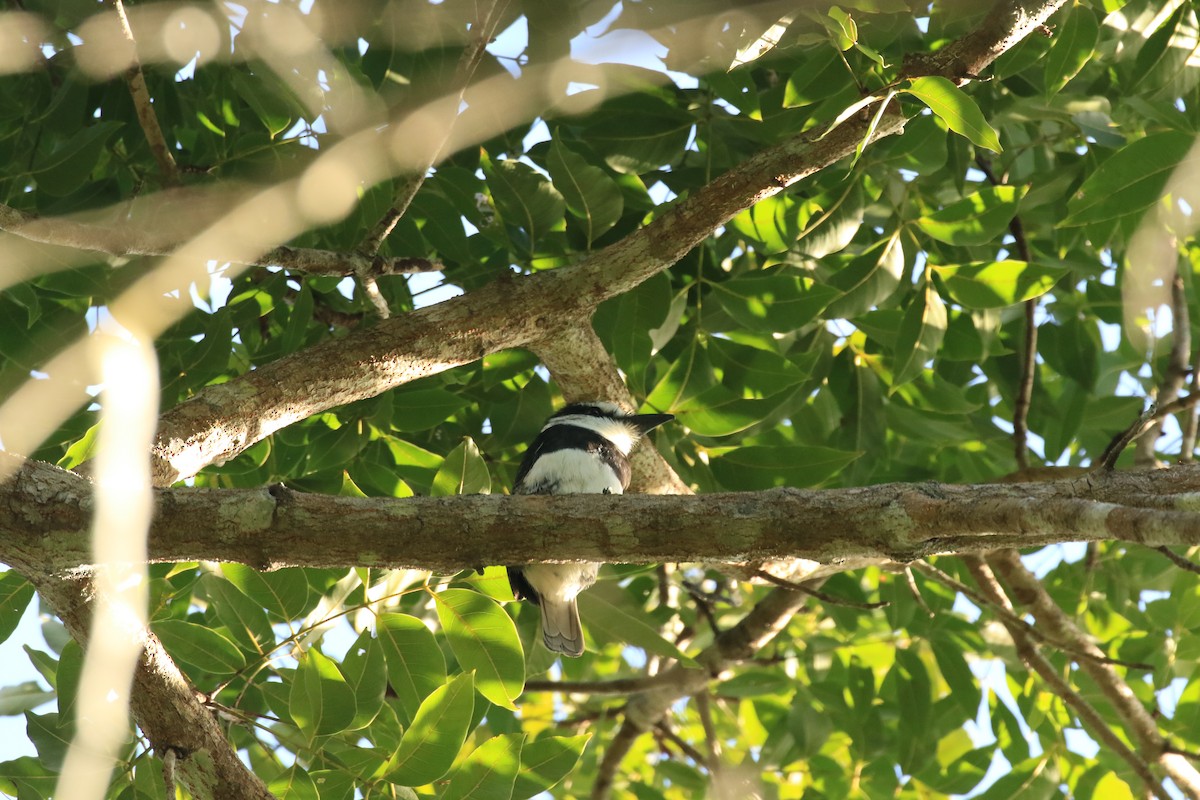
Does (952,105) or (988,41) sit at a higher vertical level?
(988,41)

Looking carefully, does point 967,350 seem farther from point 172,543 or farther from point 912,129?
point 172,543

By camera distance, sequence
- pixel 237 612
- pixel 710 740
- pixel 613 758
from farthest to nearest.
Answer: pixel 613 758, pixel 710 740, pixel 237 612

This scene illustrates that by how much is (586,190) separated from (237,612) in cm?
159

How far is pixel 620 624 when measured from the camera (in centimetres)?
353

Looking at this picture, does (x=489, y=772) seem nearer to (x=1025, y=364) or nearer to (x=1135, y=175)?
(x=1135, y=175)

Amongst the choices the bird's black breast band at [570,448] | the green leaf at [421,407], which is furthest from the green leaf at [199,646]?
the bird's black breast band at [570,448]

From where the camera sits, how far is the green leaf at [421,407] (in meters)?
3.61

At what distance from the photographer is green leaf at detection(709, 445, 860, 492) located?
10.8ft

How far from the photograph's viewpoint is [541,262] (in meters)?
3.55

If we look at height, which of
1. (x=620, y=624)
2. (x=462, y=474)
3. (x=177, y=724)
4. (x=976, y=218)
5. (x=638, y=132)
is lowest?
(x=177, y=724)

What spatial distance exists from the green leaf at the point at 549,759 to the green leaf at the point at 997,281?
175cm

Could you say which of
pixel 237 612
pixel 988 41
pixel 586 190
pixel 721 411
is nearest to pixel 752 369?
pixel 721 411

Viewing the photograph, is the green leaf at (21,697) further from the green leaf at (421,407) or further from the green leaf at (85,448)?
the green leaf at (421,407)

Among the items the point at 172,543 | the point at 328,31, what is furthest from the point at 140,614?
the point at 328,31
